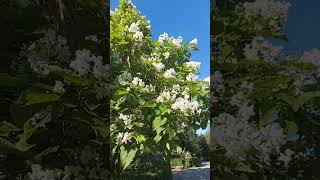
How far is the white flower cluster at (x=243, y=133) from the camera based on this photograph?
1175 mm

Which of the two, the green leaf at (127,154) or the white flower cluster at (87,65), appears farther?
the green leaf at (127,154)

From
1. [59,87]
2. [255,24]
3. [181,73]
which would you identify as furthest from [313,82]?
[181,73]

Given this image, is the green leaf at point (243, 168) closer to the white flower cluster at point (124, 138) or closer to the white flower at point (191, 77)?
the white flower cluster at point (124, 138)

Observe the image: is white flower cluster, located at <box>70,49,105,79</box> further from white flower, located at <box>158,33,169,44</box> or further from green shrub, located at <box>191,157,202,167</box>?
green shrub, located at <box>191,157,202,167</box>

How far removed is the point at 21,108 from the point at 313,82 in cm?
74

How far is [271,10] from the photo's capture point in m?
1.20

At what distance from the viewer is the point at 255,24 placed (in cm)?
121

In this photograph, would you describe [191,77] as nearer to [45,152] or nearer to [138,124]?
[138,124]

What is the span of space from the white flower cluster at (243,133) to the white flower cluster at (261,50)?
79 millimetres

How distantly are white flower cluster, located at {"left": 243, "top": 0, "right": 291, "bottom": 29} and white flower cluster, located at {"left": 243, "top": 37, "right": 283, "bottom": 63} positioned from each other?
2.1 inches

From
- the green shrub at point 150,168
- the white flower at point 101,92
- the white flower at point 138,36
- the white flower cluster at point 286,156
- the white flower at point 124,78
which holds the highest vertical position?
the white flower at point 138,36

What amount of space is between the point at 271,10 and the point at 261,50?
11cm

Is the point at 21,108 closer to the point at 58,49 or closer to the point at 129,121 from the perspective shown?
the point at 58,49

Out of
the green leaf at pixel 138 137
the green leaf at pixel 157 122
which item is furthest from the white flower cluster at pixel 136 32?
the green leaf at pixel 138 137
